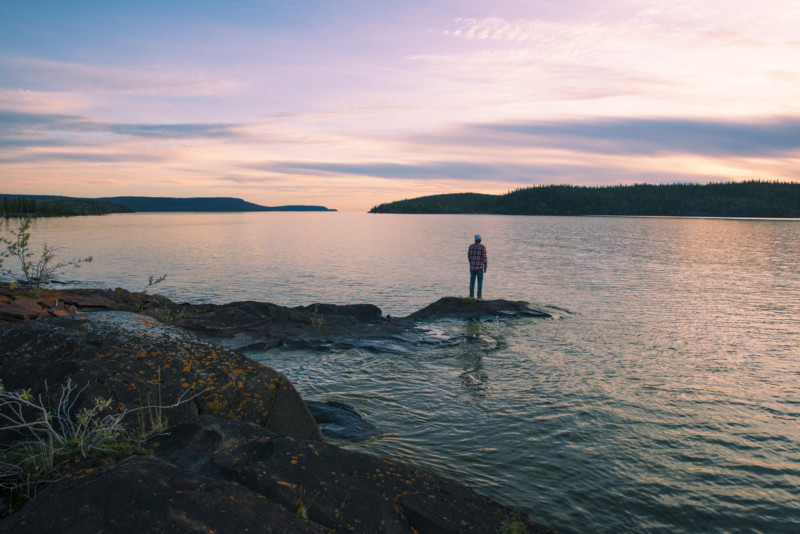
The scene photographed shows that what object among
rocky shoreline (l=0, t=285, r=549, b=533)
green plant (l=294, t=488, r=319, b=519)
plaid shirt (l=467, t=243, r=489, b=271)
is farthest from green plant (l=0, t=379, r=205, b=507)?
plaid shirt (l=467, t=243, r=489, b=271)

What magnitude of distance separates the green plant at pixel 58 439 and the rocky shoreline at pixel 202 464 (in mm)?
112

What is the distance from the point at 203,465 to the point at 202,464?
2 centimetres

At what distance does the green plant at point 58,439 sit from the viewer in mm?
3877

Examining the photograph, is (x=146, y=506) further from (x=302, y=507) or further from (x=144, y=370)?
(x=144, y=370)

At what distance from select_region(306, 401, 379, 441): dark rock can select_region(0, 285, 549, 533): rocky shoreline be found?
59.1 inches

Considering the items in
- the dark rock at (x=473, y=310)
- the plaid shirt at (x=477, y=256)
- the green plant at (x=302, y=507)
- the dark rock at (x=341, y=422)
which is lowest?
the dark rock at (x=341, y=422)

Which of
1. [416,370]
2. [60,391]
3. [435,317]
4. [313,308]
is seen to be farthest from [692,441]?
[313,308]

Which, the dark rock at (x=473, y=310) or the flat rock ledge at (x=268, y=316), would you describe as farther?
the dark rock at (x=473, y=310)

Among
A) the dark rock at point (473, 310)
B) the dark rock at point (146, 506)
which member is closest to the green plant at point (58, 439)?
the dark rock at point (146, 506)

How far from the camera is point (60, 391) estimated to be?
210 inches

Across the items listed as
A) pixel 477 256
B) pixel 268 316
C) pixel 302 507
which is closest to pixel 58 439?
pixel 302 507

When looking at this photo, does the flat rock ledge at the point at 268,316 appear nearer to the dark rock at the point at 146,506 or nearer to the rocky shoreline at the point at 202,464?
the rocky shoreline at the point at 202,464

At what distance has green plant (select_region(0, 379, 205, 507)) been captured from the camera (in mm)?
3877

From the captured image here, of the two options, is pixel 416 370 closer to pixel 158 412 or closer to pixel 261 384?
pixel 261 384
